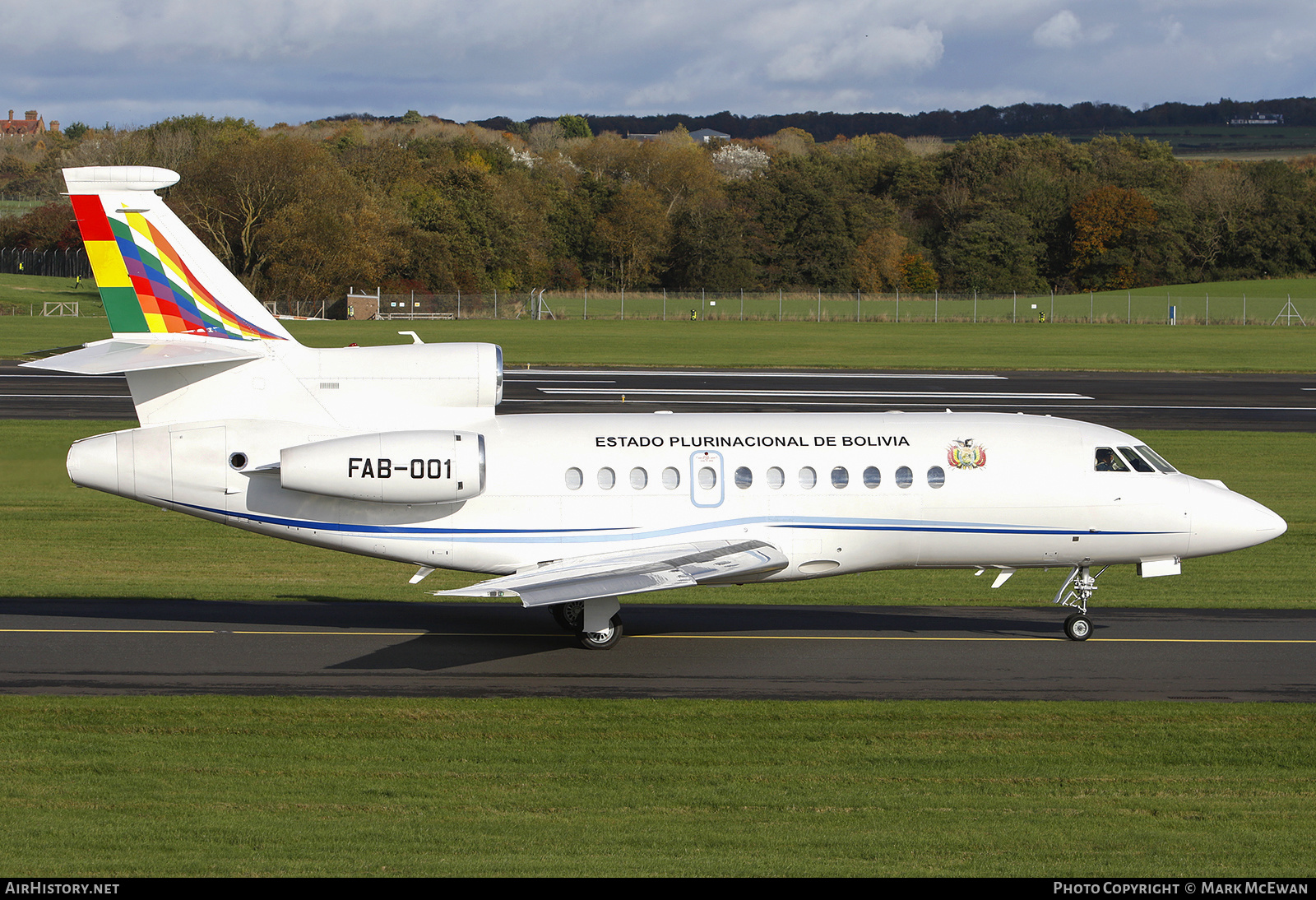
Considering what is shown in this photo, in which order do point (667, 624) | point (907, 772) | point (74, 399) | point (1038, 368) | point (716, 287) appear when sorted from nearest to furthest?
point (907, 772) → point (667, 624) → point (74, 399) → point (1038, 368) → point (716, 287)

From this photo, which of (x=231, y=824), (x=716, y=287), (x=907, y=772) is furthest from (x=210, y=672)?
(x=716, y=287)

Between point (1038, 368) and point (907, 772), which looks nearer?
point (907, 772)

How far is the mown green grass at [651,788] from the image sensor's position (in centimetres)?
1066

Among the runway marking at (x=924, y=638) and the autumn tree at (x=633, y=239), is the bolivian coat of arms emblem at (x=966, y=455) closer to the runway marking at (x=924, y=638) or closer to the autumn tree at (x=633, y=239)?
the runway marking at (x=924, y=638)

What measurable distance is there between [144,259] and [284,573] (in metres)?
7.71

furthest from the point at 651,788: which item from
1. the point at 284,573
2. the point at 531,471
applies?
the point at 284,573

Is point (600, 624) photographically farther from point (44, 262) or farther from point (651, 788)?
point (44, 262)

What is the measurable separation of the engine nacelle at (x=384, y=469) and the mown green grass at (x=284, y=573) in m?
4.81

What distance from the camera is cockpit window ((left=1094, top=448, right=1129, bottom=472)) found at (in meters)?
18.7

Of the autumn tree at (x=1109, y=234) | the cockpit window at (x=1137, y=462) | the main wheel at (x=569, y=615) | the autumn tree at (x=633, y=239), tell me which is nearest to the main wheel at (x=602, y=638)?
the main wheel at (x=569, y=615)

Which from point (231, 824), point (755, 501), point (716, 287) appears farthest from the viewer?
point (716, 287)

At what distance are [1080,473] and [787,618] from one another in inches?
198

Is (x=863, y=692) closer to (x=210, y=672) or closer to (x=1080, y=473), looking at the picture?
(x=1080, y=473)

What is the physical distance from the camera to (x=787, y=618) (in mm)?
20281
